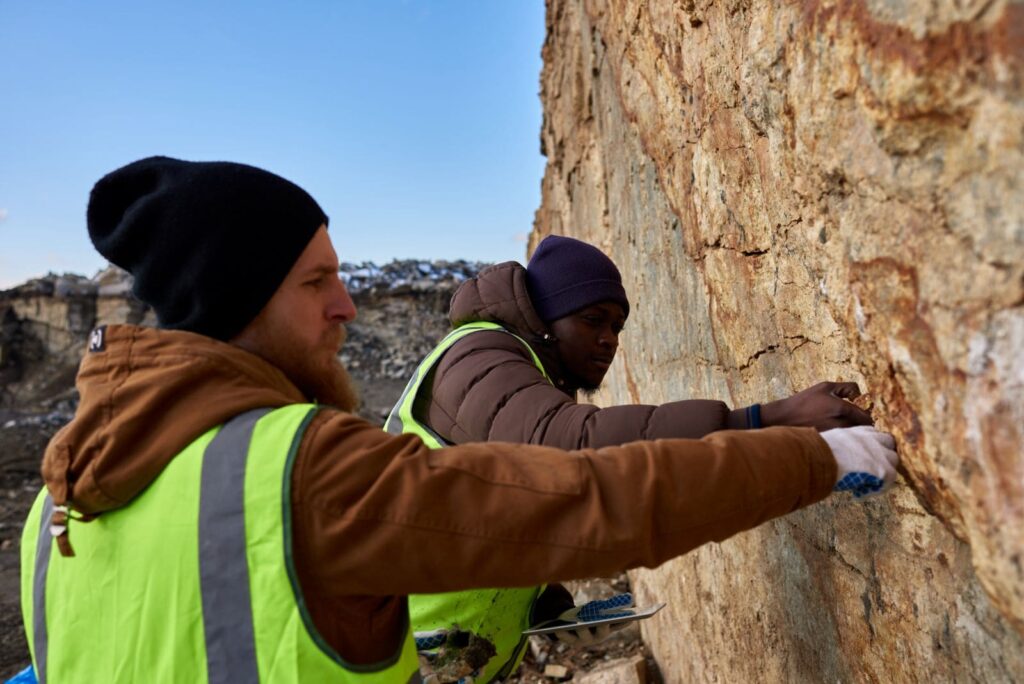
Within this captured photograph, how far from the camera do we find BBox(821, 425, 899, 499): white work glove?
1.17 m

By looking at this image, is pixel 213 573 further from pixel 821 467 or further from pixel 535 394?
pixel 821 467

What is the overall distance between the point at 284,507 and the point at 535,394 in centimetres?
70

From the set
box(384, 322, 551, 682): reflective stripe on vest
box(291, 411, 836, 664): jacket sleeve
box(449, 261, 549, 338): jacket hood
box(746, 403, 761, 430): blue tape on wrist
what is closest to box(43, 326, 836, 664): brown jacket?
box(291, 411, 836, 664): jacket sleeve

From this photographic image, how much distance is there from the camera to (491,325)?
199 cm

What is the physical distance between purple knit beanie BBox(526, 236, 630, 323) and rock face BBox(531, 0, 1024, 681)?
0.30 meters

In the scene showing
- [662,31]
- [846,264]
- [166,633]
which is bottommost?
[166,633]

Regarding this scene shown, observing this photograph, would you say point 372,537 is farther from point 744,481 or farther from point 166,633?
point 744,481

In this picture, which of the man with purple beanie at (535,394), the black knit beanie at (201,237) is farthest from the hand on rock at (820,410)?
the black knit beanie at (201,237)

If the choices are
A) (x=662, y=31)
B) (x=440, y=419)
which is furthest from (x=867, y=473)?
(x=662, y=31)

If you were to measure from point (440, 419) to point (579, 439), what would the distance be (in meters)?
0.49

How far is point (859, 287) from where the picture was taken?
4.24 feet

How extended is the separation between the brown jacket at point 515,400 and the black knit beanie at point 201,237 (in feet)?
1.87

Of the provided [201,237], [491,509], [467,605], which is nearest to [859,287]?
[491,509]

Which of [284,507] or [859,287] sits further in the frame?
[859,287]
